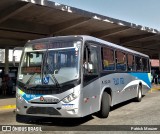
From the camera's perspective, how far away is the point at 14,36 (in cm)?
2827

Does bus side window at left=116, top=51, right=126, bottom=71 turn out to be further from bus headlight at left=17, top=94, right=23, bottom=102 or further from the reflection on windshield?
bus headlight at left=17, top=94, right=23, bottom=102

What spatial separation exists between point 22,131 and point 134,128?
3.34 m

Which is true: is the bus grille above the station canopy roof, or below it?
below

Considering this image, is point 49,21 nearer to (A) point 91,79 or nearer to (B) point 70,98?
(A) point 91,79

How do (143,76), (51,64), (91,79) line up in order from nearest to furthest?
(51,64) → (91,79) → (143,76)

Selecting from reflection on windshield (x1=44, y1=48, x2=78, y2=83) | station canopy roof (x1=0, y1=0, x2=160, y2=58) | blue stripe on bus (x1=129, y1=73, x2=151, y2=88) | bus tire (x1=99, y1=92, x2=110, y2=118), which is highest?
station canopy roof (x1=0, y1=0, x2=160, y2=58)

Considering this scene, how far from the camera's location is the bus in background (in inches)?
334

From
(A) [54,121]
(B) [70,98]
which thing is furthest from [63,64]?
(A) [54,121]

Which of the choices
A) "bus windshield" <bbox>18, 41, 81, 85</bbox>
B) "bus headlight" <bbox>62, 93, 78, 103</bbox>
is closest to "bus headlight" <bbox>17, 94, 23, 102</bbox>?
"bus windshield" <bbox>18, 41, 81, 85</bbox>

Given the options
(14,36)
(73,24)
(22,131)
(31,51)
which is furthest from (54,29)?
(22,131)

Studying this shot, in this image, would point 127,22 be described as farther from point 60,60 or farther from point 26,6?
point 60,60

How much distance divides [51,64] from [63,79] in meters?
0.72

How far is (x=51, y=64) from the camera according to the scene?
895 centimetres

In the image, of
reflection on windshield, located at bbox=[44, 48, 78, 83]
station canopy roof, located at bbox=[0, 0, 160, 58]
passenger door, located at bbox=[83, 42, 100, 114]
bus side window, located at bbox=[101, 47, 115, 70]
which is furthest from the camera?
station canopy roof, located at bbox=[0, 0, 160, 58]
